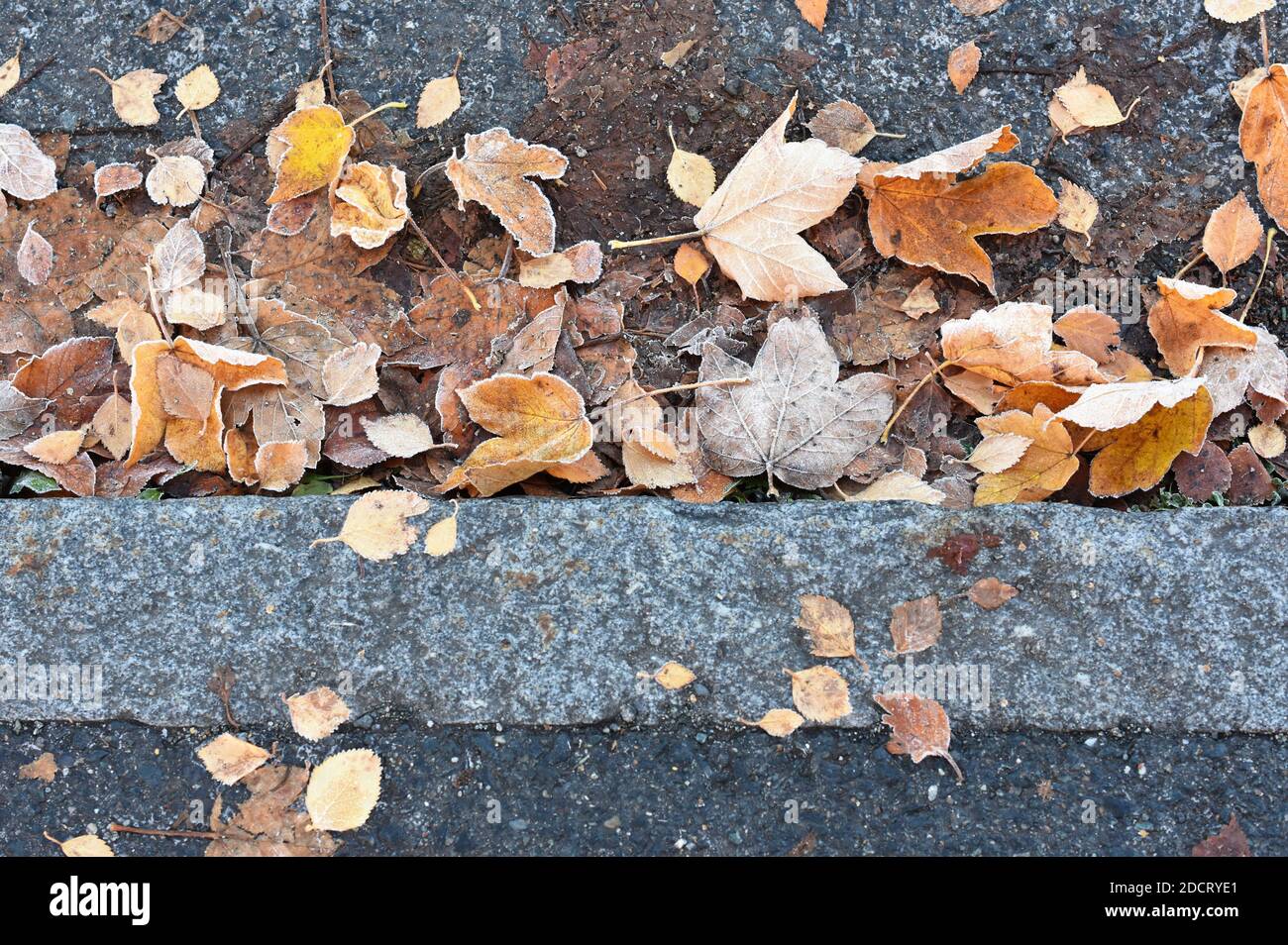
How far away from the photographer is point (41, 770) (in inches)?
67.8

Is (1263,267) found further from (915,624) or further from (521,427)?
(521,427)

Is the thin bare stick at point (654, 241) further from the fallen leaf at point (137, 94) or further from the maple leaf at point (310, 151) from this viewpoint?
the fallen leaf at point (137, 94)

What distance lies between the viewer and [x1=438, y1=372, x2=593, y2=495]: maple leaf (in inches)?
74.0

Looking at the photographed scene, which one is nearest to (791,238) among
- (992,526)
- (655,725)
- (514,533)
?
(992,526)

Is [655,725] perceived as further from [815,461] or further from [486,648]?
[815,461]

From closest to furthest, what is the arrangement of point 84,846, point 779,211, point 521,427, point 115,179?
point 84,846, point 521,427, point 779,211, point 115,179

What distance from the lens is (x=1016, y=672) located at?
1704 mm

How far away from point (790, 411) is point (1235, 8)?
53.3 inches

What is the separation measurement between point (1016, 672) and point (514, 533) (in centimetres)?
91

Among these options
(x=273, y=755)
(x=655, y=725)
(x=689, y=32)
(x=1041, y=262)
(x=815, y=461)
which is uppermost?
(x=689, y=32)

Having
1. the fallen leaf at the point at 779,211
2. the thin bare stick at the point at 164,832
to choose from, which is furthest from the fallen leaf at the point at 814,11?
the thin bare stick at the point at 164,832

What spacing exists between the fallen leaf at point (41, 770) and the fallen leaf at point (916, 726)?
4.73 feet

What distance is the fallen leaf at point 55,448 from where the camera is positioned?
1959 mm

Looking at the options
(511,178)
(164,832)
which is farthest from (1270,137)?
(164,832)
